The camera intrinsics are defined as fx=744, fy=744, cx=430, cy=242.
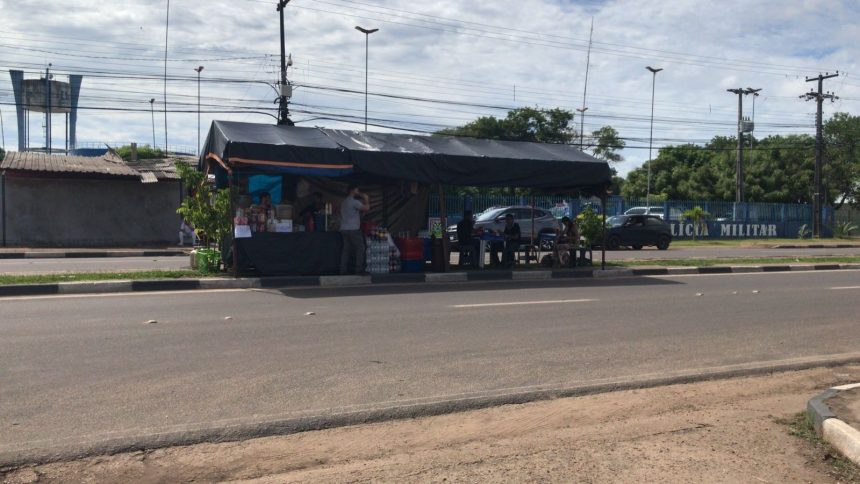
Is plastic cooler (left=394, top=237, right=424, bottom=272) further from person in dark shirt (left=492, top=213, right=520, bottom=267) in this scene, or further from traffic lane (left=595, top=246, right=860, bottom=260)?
traffic lane (left=595, top=246, right=860, bottom=260)

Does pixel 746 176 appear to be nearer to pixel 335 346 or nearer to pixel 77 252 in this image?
pixel 77 252

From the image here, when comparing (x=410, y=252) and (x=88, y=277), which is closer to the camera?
(x=88, y=277)

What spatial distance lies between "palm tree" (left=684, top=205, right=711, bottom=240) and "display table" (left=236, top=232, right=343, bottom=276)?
86.3 feet

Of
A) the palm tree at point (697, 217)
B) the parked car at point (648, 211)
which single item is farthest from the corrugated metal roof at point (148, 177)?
the palm tree at point (697, 217)

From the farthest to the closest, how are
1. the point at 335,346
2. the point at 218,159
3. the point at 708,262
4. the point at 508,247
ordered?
1. the point at 708,262
2. the point at 508,247
3. the point at 218,159
4. the point at 335,346

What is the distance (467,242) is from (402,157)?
316 centimetres

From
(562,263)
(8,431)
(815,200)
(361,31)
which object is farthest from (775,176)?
(8,431)

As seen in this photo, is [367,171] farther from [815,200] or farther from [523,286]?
[815,200]

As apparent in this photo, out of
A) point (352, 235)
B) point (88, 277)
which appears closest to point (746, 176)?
point (352, 235)

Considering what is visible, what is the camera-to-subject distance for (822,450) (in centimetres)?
487

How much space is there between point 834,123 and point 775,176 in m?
17.1

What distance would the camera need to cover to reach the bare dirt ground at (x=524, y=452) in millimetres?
4316

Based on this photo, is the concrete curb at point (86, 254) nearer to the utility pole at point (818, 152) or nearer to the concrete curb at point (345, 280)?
the concrete curb at point (345, 280)

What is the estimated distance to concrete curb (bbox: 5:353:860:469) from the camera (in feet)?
14.9
